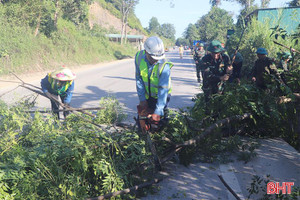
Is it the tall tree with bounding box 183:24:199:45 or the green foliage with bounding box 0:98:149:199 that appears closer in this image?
the green foliage with bounding box 0:98:149:199

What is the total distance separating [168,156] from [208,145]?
0.82 metres

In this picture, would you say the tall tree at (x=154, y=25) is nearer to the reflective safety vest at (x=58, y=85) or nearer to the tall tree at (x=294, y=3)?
the tall tree at (x=294, y=3)

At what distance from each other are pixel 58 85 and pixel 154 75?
2713 millimetres

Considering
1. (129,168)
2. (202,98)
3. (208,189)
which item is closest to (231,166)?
(208,189)

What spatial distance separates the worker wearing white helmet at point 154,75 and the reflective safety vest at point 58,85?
7.71ft

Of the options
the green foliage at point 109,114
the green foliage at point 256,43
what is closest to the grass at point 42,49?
the green foliage at point 109,114

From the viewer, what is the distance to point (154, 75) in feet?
11.5

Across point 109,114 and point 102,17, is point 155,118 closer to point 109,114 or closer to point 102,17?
point 109,114

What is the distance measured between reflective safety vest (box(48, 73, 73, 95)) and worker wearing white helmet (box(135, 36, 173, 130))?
235cm

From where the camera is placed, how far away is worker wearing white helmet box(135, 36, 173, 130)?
3447mm

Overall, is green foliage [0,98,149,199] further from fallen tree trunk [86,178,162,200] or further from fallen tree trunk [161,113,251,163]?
fallen tree trunk [161,113,251,163]

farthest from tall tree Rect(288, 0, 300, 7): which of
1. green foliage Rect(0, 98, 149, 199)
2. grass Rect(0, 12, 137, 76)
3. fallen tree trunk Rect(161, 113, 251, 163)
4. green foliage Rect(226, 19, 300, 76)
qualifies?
green foliage Rect(0, 98, 149, 199)

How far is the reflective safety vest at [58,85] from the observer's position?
5.38 meters

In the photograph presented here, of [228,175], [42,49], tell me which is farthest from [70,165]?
[42,49]
